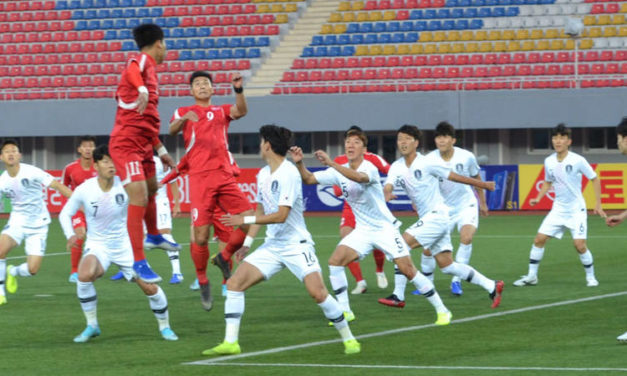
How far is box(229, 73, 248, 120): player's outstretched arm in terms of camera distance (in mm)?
11297

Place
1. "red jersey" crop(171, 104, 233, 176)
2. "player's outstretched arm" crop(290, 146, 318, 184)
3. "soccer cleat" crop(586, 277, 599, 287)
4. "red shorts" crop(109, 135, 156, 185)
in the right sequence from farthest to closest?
"soccer cleat" crop(586, 277, 599, 287) < "red jersey" crop(171, 104, 233, 176) < "red shorts" crop(109, 135, 156, 185) < "player's outstretched arm" crop(290, 146, 318, 184)

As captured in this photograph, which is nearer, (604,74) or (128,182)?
(128,182)

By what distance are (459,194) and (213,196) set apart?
4159 mm

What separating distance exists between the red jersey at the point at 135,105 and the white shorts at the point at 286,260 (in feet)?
6.21

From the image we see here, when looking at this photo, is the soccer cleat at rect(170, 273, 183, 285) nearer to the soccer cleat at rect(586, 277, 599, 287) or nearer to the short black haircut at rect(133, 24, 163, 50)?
the soccer cleat at rect(586, 277, 599, 287)

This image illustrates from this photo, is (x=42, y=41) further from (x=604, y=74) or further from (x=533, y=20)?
(x=604, y=74)

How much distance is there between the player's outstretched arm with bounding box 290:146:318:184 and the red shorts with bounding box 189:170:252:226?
120cm

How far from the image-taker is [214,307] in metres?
13.9

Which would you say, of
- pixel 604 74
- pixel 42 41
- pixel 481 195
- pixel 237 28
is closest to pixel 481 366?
pixel 481 195

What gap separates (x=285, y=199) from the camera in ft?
32.4

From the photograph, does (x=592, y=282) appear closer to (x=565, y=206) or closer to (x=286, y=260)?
(x=565, y=206)

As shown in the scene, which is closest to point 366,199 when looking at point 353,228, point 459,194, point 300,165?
point 300,165

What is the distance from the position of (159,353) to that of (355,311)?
3551 mm

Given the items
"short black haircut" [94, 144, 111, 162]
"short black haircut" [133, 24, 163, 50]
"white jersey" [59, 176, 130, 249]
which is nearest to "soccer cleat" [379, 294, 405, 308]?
"white jersey" [59, 176, 130, 249]
